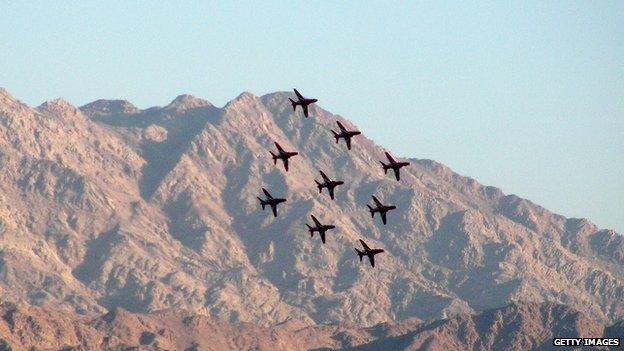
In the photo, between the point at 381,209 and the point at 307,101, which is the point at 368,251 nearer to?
the point at 381,209

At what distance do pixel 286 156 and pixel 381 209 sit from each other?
13616 mm

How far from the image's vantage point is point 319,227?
19288cm

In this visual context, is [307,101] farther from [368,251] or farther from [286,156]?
[368,251]

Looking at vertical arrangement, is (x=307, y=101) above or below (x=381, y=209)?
above

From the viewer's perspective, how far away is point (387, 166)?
199 metres

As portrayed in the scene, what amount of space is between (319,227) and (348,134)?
41.8ft

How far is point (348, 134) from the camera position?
644 ft

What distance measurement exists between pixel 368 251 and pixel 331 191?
901cm

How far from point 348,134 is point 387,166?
7228 mm

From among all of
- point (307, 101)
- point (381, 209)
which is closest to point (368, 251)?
point (381, 209)

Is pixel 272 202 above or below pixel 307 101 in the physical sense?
below

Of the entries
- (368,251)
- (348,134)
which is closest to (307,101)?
(348,134)

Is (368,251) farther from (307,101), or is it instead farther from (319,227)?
(307,101)

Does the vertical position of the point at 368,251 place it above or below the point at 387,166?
below
